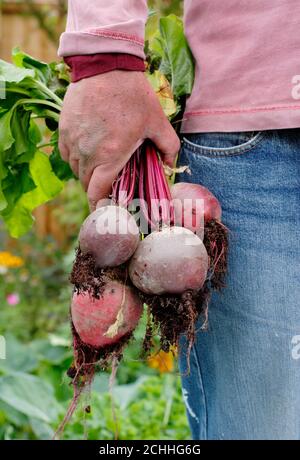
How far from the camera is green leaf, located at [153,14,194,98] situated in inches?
63.3

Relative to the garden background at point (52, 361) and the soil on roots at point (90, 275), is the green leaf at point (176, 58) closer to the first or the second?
the garden background at point (52, 361)

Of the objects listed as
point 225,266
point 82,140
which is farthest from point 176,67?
point 225,266

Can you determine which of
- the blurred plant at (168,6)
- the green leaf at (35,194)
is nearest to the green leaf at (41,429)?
the green leaf at (35,194)

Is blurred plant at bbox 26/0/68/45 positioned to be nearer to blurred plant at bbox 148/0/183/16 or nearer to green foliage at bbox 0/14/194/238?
blurred plant at bbox 148/0/183/16

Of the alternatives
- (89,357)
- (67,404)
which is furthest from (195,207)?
(67,404)

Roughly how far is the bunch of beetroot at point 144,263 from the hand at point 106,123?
6 centimetres

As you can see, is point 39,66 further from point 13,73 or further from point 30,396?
point 30,396

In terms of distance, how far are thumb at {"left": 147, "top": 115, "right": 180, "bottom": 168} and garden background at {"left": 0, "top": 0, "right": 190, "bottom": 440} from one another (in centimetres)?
44

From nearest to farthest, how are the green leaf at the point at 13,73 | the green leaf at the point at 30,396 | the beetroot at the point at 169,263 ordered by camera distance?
the beetroot at the point at 169,263, the green leaf at the point at 13,73, the green leaf at the point at 30,396

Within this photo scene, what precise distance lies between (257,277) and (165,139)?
0.37 metres

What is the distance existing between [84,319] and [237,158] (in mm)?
483

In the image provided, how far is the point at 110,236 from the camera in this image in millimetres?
1298

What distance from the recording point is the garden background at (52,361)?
8.86 feet

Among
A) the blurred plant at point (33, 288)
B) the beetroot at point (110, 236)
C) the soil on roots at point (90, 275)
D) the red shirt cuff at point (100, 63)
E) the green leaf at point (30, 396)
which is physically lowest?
the blurred plant at point (33, 288)
